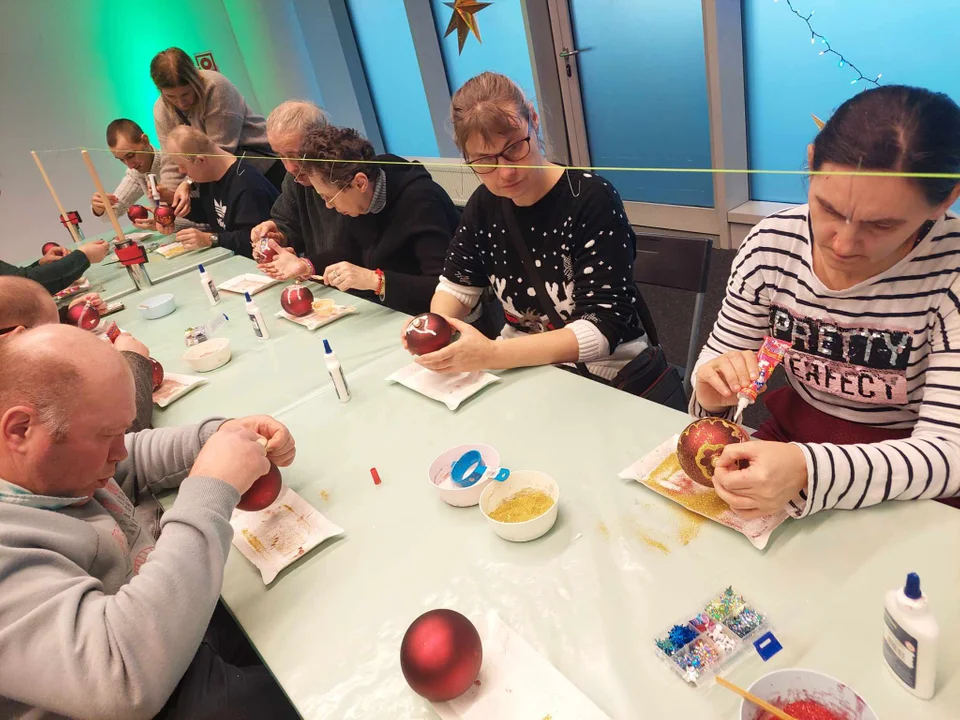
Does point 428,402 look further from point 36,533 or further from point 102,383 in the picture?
point 36,533

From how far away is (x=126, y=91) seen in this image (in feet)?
18.4

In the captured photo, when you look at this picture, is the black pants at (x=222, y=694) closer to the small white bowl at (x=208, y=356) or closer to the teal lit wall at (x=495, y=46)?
the small white bowl at (x=208, y=356)

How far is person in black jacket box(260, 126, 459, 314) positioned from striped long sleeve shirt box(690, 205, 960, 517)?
4.02 feet

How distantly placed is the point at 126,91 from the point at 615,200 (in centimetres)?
570

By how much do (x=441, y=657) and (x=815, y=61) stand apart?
12.1 feet

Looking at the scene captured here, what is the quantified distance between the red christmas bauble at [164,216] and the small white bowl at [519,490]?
3.38m

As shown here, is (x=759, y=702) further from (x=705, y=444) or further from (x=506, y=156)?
(x=506, y=156)

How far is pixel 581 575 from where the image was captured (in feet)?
3.22

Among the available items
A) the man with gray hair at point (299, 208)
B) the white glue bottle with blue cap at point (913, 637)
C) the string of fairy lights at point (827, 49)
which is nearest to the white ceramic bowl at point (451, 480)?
the white glue bottle with blue cap at point (913, 637)

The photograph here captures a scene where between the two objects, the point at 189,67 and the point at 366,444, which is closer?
the point at 366,444

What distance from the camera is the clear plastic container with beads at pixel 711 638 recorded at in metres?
0.80

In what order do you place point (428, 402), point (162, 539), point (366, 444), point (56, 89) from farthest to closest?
point (56, 89) → point (428, 402) → point (366, 444) → point (162, 539)

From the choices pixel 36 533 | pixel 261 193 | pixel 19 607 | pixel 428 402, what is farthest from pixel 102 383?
pixel 261 193

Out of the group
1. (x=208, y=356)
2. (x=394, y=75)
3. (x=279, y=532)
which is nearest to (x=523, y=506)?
(x=279, y=532)
